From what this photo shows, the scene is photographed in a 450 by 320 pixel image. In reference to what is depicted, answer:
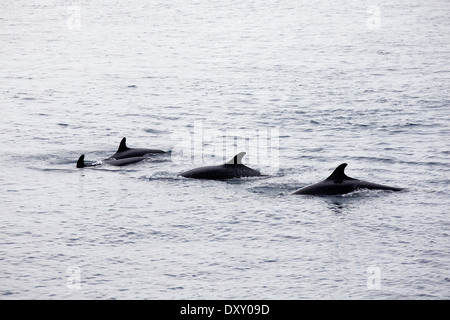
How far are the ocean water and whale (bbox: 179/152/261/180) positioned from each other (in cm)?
40

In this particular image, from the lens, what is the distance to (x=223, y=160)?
29.7 metres

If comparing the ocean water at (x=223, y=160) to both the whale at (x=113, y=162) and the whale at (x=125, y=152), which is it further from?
the whale at (x=125, y=152)

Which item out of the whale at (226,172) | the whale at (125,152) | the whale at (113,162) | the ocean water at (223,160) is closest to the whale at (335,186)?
the ocean water at (223,160)

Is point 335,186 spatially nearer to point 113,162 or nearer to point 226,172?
point 226,172

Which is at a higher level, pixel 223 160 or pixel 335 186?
pixel 223 160

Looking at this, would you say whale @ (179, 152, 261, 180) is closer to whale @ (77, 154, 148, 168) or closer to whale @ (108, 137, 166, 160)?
whale @ (77, 154, 148, 168)

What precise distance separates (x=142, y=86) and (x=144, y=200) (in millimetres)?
22777

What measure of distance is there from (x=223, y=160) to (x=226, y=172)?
3.74 m

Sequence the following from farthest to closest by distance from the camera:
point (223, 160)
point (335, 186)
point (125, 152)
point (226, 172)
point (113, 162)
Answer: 1. point (223, 160)
2. point (125, 152)
3. point (113, 162)
4. point (226, 172)
5. point (335, 186)

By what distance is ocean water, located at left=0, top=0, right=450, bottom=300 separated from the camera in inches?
744

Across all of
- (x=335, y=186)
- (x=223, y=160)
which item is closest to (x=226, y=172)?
(x=335, y=186)

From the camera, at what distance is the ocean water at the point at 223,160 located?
18.9 metres

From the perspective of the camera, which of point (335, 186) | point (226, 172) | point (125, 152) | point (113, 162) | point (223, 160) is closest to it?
point (335, 186)

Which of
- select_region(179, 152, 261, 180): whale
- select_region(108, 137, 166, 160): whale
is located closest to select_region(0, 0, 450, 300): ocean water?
select_region(179, 152, 261, 180): whale
